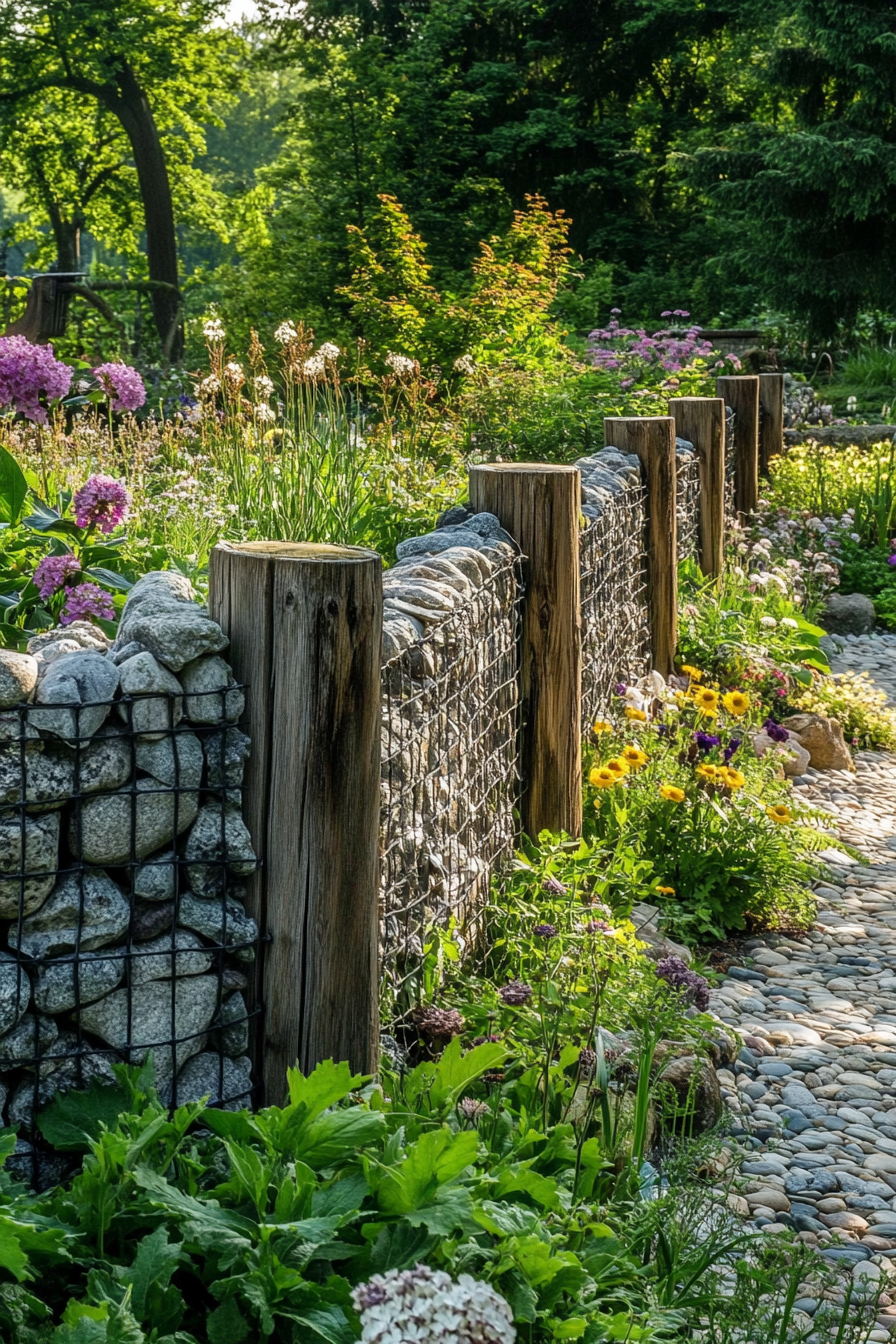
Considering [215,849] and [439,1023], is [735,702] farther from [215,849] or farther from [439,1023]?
[215,849]

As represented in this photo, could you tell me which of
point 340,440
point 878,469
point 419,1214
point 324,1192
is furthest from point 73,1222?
point 878,469

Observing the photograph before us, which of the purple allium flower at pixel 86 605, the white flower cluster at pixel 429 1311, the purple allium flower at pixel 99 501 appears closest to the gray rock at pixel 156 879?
the white flower cluster at pixel 429 1311

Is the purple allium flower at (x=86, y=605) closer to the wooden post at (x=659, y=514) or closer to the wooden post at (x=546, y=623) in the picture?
the wooden post at (x=546, y=623)

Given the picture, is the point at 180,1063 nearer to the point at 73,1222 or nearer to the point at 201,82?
the point at 73,1222

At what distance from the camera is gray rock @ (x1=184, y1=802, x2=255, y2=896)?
7.28 ft

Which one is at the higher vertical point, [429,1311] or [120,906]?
[120,906]

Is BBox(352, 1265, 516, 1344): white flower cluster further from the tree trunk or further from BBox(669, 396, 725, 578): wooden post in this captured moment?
the tree trunk

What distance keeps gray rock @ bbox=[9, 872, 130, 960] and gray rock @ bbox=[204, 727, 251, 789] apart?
0.86 feet

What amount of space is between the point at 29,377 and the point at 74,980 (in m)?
2.69

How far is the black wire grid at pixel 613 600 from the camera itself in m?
4.76

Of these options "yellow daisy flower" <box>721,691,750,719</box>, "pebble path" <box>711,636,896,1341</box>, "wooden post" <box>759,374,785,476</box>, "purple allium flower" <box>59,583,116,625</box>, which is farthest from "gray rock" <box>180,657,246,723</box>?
"wooden post" <box>759,374,785,476</box>

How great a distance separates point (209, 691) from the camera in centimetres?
221

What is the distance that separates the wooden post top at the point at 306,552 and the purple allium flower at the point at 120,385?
8.00ft

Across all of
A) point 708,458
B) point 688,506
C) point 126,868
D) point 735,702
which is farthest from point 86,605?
point 708,458
